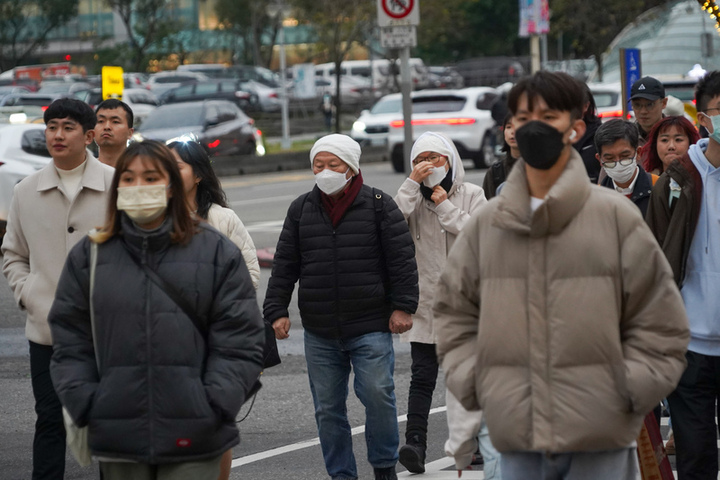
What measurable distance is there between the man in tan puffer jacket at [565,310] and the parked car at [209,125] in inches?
909

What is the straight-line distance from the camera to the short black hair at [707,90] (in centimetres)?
599

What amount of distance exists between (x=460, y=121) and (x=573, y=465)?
22132 millimetres

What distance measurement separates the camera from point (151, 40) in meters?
60.8

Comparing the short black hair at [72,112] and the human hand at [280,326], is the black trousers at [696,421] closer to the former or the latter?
the human hand at [280,326]

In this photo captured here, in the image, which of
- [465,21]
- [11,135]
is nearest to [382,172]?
[11,135]

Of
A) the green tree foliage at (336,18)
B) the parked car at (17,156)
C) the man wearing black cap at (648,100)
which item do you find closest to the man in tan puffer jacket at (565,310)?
the man wearing black cap at (648,100)

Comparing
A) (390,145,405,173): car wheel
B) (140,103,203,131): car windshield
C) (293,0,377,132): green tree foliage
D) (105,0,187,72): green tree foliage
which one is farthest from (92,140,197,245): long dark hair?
(105,0,187,72): green tree foliage

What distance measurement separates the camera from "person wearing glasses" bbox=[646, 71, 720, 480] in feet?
16.8

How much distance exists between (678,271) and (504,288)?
1.81 metres

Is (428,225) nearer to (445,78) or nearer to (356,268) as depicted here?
(356,268)

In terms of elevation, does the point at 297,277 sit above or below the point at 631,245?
below

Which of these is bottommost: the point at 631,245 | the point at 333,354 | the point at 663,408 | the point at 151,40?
the point at 663,408

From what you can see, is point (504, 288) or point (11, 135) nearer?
point (504, 288)

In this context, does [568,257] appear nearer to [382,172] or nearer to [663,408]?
[663,408]
